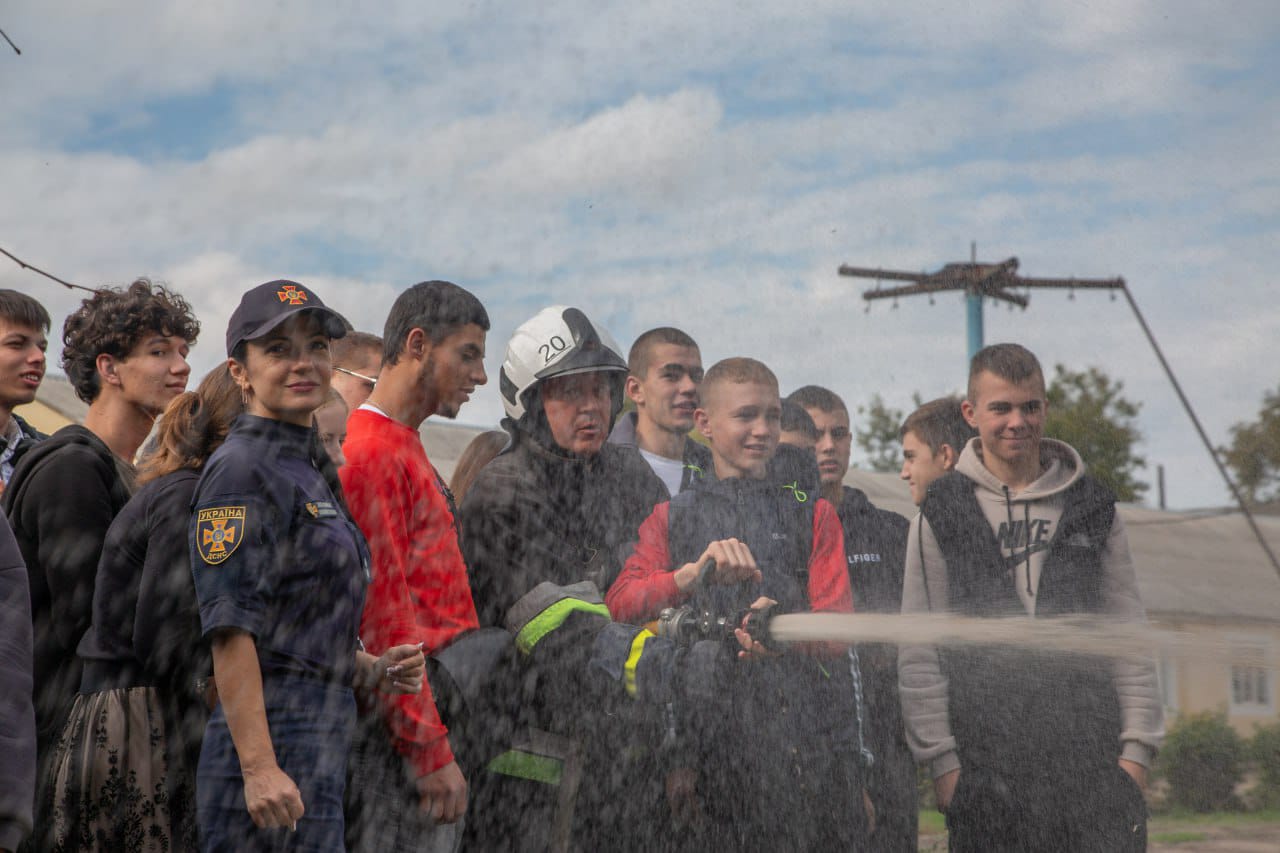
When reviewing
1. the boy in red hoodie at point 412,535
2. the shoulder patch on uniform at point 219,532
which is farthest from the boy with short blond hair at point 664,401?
the shoulder patch on uniform at point 219,532

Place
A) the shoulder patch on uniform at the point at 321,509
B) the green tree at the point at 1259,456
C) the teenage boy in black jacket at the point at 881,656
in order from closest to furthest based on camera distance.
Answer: the shoulder patch on uniform at the point at 321,509 < the teenage boy in black jacket at the point at 881,656 < the green tree at the point at 1259,456

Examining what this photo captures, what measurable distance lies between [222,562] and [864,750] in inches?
76.3

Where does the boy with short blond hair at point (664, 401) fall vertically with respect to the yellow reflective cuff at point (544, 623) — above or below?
above

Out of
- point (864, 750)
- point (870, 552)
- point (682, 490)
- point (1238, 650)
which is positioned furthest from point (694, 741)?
point (1238, 650)

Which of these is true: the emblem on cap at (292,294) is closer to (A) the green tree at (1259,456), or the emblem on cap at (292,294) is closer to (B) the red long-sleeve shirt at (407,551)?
(B) the red long-sleeve shirt at (407,551)

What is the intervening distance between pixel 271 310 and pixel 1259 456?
566cm

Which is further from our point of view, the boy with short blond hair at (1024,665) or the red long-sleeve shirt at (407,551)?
the boy with short blond hair at (1024,665)

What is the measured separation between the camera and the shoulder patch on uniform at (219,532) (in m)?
2.40

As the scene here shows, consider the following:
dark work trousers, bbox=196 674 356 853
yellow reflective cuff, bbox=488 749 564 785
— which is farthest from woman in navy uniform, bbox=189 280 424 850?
yellow reflective cuff, bbox=488 749 564 785

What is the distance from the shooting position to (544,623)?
9.78 ft

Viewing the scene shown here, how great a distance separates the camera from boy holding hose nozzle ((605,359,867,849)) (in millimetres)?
3220

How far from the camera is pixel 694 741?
3279 mm

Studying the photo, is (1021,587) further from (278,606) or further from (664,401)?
(278,606)

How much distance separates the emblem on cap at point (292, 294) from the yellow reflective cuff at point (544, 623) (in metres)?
0.90
